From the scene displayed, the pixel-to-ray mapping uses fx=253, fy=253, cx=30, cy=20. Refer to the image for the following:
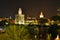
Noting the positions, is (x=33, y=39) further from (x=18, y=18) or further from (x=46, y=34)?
(x=18, y=18)

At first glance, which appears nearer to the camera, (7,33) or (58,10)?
(7,33)

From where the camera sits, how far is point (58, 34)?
2166 cm

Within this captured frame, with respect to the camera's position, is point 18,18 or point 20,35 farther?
point 18,18

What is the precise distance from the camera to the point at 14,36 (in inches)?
571

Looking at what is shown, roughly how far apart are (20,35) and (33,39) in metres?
1.64

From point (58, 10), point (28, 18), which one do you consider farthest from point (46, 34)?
point (28, 18)

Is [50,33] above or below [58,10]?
below

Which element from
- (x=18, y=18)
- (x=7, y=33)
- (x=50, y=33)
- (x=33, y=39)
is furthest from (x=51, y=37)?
(x=18, y=18)

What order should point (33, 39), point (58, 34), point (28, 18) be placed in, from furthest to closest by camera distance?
point (28, 18) < point (58, 34) < point (33, 39)

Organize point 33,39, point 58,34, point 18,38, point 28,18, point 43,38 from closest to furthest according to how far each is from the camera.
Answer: point 18,38 → point 33,39 → point 43,38 → point 58,34 → point 28,18

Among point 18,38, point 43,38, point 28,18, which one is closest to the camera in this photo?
point 18,38

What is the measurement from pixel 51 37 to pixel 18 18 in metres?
19.6

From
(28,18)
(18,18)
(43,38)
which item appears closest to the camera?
(43,38)

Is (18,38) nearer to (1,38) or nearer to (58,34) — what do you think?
(1,38)
